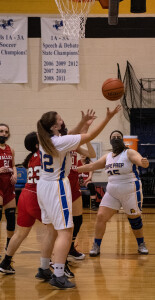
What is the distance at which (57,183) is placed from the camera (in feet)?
15.1

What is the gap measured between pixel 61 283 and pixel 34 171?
1227 millimetres

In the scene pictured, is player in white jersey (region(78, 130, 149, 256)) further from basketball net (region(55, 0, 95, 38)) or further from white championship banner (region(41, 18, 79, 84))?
white championship banner (region(41, 18, 79, 84))

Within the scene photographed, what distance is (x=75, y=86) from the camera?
39.3 feet

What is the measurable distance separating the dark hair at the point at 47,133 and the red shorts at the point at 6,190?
152cm

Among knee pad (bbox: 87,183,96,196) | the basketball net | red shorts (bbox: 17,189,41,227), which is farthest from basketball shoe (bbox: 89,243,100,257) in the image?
the basketball net

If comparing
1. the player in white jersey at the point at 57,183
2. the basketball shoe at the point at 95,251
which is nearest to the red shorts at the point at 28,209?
the player in white jersey at the point at 57,183

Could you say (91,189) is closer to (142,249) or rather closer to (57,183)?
(142,249)

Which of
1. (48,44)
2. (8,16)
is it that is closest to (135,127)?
(48,44)

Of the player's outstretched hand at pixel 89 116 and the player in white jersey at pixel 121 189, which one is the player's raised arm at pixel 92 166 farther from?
the player's outstretched hand at pixel 89 116

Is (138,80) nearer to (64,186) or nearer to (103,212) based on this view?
(103,212)

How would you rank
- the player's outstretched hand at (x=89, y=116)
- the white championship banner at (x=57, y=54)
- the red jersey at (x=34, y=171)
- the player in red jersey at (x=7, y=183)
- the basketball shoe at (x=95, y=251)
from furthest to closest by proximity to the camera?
the white championship banner at (x=57, y=54) < the basketball shoe at (x=95, y=251) < the player in red jersey at (x=7, y=183) < the red jersey at (x=34, y=171) < the player's outstretched hand at (x=89, y=116)

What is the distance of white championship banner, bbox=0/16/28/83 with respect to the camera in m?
11.8

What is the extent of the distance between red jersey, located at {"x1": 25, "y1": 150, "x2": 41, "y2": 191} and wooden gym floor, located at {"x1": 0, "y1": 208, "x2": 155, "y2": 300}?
995mm

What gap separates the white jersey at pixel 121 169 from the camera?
6.12 metres
